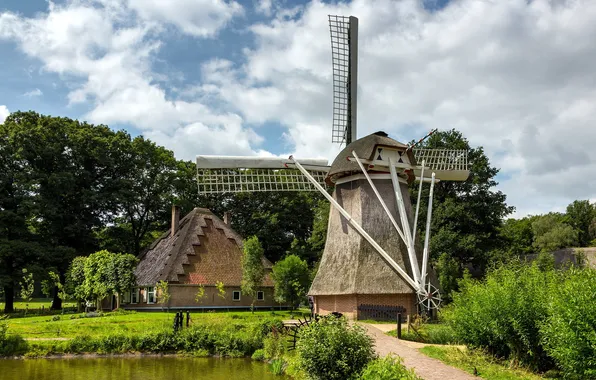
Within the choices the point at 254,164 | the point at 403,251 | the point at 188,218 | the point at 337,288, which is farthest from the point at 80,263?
the point at 403,251

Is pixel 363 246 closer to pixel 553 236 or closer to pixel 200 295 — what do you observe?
pixel 200 295

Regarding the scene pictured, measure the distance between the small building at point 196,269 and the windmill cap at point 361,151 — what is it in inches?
534

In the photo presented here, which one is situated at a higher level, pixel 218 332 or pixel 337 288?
pixel 337 288

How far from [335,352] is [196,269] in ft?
79.9

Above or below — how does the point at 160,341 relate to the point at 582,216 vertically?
below

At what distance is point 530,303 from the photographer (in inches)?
520

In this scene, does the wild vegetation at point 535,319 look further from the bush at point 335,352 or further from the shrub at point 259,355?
the shrub at point 259,355

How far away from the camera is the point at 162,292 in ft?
109

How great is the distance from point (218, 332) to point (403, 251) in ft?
30.3

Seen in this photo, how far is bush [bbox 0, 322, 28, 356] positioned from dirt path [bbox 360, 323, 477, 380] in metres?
13.5

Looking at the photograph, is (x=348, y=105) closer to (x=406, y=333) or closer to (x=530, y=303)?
(x=406, y=333)

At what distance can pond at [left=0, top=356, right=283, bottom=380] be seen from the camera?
16031 millimetres

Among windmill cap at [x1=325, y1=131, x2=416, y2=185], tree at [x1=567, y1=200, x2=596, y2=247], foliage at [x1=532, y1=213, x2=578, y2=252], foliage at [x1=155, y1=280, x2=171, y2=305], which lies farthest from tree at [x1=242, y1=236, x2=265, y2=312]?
tree at [x1=567, y1=200, x2=596, y2=247]

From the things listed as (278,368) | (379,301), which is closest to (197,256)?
(379,301)
